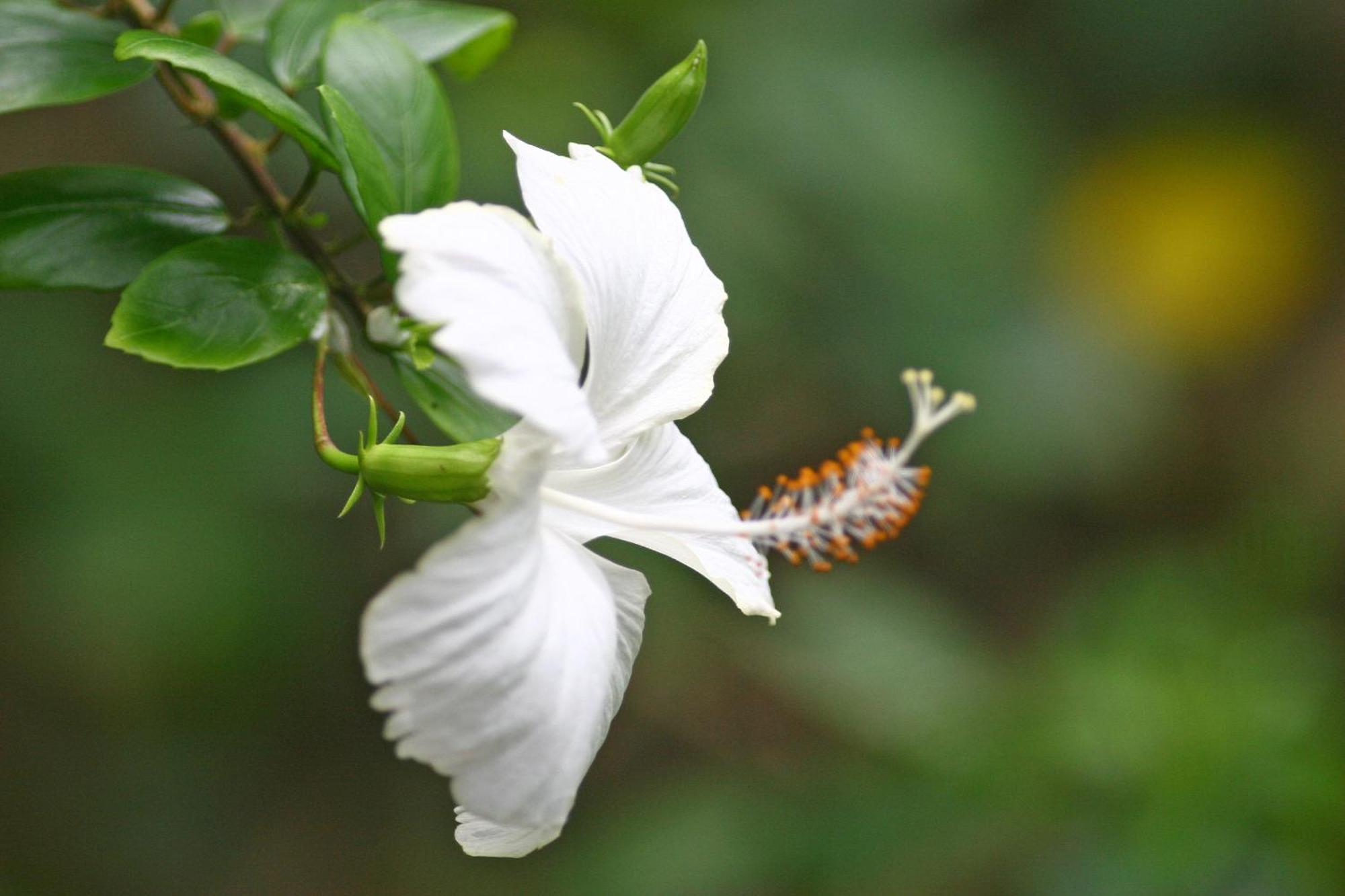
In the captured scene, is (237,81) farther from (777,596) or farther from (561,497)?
(777,596)

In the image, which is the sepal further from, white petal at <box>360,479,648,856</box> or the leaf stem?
white petal at <box>360,479,648,856</box>

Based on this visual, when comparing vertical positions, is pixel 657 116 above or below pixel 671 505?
above

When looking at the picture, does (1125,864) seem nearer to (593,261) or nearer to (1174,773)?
(1174,773)

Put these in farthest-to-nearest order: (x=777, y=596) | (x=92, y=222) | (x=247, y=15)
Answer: (x=777, y=596) < (x=247, y=15) < (x=92, y=222)

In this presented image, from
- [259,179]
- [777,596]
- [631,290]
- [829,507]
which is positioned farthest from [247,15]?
[777,596]

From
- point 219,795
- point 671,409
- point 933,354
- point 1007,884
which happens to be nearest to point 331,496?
point 219,795

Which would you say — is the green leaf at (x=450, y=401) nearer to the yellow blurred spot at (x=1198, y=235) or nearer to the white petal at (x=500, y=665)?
the white petal at (x=500, y=665)

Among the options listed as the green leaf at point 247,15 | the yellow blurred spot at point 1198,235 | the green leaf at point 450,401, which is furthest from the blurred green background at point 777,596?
the green leaf at point 450,401

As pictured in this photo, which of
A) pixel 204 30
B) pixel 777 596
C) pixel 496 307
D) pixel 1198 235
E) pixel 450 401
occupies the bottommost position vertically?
pixel 777 596
